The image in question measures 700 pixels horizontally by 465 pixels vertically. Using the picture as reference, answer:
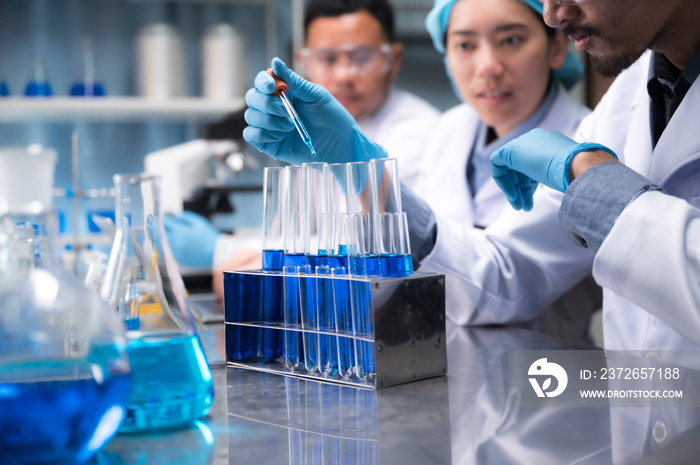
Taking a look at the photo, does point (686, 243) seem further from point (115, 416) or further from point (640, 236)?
point (115, 416)

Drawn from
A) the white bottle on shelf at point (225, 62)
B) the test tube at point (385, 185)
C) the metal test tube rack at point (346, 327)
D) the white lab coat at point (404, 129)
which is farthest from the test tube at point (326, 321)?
the white bottle on shelf at point (225, 62)

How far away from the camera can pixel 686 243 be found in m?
0.87

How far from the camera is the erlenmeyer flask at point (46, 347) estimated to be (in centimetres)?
53

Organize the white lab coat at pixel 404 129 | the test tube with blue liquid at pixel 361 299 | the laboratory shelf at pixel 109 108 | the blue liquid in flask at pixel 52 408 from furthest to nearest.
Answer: the laboratory shelf at pixel 109 108, the white lab coat at pixel 404 129, the test tube with blue liquid at pixel 361 299, the blue liquid in flask at pixel 52 408

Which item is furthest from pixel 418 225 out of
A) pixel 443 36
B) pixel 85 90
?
pixel 85 90

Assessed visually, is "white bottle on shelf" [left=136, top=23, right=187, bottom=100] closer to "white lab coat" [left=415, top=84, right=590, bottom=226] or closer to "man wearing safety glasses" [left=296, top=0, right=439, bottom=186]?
"man wearing safety glasses" [left=296, top=0, right=439, bottom=186]

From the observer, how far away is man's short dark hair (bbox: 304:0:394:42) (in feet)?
9.18

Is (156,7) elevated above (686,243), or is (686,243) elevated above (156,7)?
(156,7)

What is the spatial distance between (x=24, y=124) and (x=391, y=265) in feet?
10.9

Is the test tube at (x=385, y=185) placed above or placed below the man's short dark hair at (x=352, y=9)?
below

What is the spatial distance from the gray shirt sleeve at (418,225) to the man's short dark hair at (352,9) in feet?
5.45

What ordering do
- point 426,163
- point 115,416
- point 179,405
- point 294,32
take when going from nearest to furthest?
point 115,416 → point 179,405 → point 426,163 → point 294,32

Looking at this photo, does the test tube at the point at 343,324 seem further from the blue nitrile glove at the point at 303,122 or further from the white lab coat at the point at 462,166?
the white lab coat at the point at 462,166

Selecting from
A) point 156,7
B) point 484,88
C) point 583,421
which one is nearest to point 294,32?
point 156,7
